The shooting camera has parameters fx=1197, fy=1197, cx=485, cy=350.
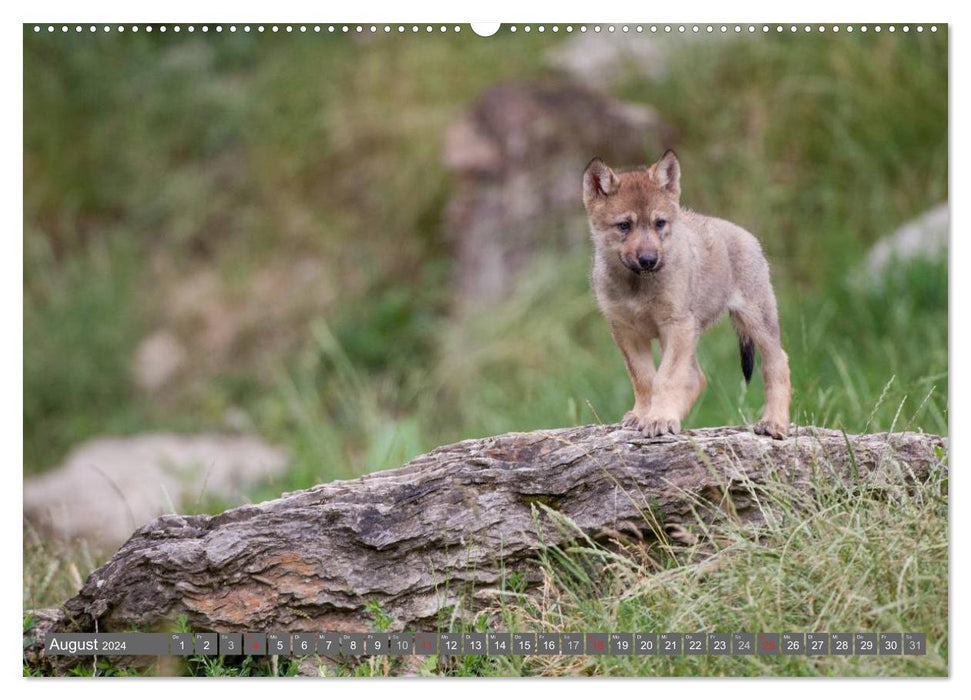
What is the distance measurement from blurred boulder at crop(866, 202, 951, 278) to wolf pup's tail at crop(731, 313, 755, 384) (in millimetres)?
3501

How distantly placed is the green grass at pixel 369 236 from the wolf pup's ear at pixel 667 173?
1.37 metres

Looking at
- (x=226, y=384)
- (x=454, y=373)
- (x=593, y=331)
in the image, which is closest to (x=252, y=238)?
(x=226, y=384)

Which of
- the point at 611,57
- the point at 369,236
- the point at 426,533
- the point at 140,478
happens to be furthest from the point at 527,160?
the point at 426,533

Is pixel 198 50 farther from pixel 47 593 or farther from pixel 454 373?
pixel 47 593

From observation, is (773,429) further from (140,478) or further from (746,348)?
(140,478)

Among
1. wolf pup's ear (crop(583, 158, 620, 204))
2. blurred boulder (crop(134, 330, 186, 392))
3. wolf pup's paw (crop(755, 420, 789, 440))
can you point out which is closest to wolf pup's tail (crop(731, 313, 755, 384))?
wolf pup's paw (crop(755, 420, 789, 440))

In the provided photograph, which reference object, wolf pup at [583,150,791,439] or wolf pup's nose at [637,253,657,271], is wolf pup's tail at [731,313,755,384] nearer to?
wolf pup at [583,150,791,439]

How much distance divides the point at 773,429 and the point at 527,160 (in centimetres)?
635

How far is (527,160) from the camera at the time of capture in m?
11.0

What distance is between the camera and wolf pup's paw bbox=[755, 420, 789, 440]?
5004 mm

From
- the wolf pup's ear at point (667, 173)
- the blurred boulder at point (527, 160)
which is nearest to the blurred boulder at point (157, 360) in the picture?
the blurred boulder at point (527, 160)

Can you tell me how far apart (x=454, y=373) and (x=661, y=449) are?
5.95m

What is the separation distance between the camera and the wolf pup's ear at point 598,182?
16.1 ft

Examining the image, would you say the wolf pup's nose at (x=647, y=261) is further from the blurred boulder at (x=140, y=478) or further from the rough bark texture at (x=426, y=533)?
the blurred boulder at (x=140, y=478)
